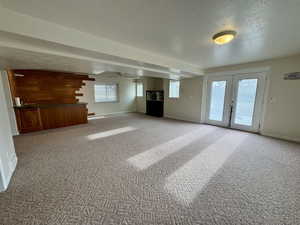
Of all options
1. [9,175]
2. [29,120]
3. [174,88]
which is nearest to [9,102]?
[29,120]

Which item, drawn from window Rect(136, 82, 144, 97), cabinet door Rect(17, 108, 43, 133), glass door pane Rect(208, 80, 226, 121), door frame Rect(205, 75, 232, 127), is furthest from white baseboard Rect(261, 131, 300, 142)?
cabinet door Rect(17, 108, 43, 133)

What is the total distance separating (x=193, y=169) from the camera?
2266 millimetres

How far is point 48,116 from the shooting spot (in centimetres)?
473

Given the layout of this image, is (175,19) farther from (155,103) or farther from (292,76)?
(155,103)

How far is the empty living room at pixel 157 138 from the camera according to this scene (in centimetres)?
149

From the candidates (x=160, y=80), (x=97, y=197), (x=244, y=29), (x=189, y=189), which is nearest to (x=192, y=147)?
(x=189, y=189)

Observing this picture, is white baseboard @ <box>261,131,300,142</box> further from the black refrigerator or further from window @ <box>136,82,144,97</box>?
window @ <box>136,82,144,97</box>

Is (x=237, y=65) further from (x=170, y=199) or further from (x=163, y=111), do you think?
(x=170, y=199)

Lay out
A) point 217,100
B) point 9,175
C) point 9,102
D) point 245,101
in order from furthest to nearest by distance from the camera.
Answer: point 217,100, point 245,101, point 9,102, point 9,175

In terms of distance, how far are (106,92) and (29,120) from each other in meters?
4.12

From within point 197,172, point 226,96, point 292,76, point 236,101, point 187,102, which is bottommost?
point 197,172

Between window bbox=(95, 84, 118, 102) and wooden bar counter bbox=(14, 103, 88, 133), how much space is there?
2.03 meters

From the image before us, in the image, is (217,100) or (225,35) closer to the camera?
(225,35)

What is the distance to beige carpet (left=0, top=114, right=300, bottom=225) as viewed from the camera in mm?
1392
